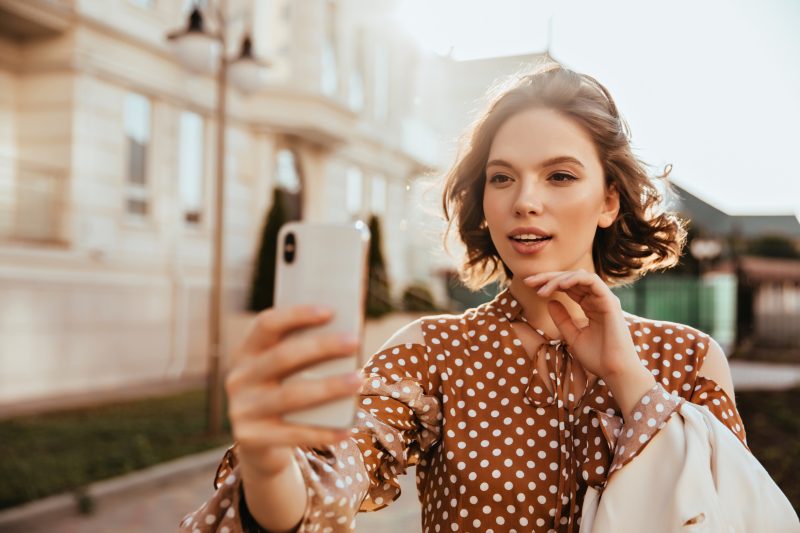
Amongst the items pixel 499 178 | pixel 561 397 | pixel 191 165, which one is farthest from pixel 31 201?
pixel 561 397

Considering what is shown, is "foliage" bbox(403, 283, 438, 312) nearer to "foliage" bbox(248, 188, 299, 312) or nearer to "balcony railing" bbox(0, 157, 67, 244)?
"foliage" bbox(248, 188, 299, 312)

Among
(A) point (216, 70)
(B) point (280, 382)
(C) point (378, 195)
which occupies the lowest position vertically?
(B) point (280, 382)

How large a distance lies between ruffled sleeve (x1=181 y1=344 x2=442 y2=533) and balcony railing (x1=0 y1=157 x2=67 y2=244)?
10.7 meters

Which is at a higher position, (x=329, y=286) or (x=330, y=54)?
(x=330, y=54)

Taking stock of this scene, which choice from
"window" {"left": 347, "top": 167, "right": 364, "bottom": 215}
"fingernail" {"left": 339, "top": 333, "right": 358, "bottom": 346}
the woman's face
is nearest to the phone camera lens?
"fingernail" {"left": 339, "top": 333, "right": 358, "bottom": 346}

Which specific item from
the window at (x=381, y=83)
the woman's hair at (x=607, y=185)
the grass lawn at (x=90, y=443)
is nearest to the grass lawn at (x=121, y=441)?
the grass lawn at (x=90, y=443)

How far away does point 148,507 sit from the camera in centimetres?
581

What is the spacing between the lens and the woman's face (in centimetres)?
169

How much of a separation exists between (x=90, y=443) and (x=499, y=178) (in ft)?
22.7

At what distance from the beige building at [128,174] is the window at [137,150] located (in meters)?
0.03

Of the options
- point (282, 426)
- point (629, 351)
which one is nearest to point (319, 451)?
point (282, 426)

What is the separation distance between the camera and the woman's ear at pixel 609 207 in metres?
1.89

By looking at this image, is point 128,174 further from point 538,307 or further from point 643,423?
point 643,423

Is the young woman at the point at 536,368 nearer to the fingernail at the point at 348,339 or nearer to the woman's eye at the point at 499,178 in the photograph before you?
the woman's eye at the point at 499,178
